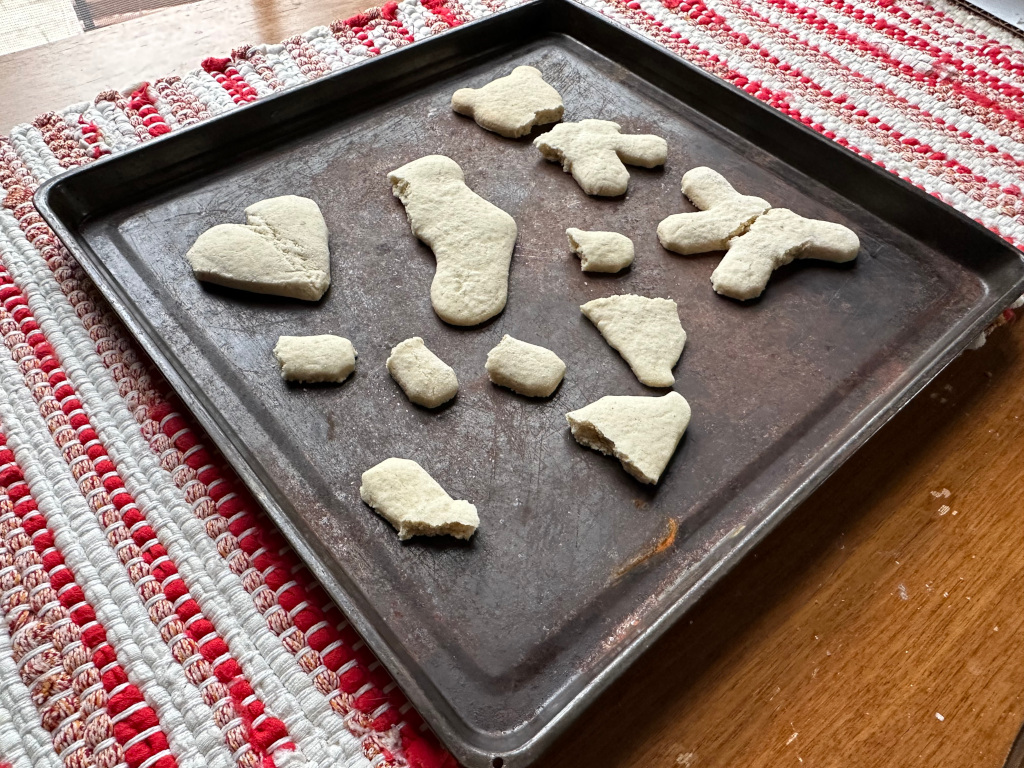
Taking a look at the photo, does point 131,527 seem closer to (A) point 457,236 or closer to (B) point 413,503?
(B) point 413,503

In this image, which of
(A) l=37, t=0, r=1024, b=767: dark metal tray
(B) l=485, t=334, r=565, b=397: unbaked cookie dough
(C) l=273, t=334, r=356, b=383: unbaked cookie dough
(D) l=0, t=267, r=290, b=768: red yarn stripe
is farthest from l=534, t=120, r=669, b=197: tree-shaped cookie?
(D) l=0, t=267, r=290, b=768: red yarn stripe

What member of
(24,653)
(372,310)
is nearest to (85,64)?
(372,310)

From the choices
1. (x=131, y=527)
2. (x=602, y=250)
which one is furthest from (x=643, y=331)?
(x=131, y=527)

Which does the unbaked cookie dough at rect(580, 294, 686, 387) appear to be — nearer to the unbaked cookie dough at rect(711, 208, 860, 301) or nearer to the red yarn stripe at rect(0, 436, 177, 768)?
the unbaked cookie dough at rect(711, 208, 860, 301)

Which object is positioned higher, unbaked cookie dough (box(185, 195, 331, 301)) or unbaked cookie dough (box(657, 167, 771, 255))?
unbaked cookie dough (box(185, 195, 331, 301))

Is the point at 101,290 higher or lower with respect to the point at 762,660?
higher

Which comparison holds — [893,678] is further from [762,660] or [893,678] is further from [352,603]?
A: [352,603]
